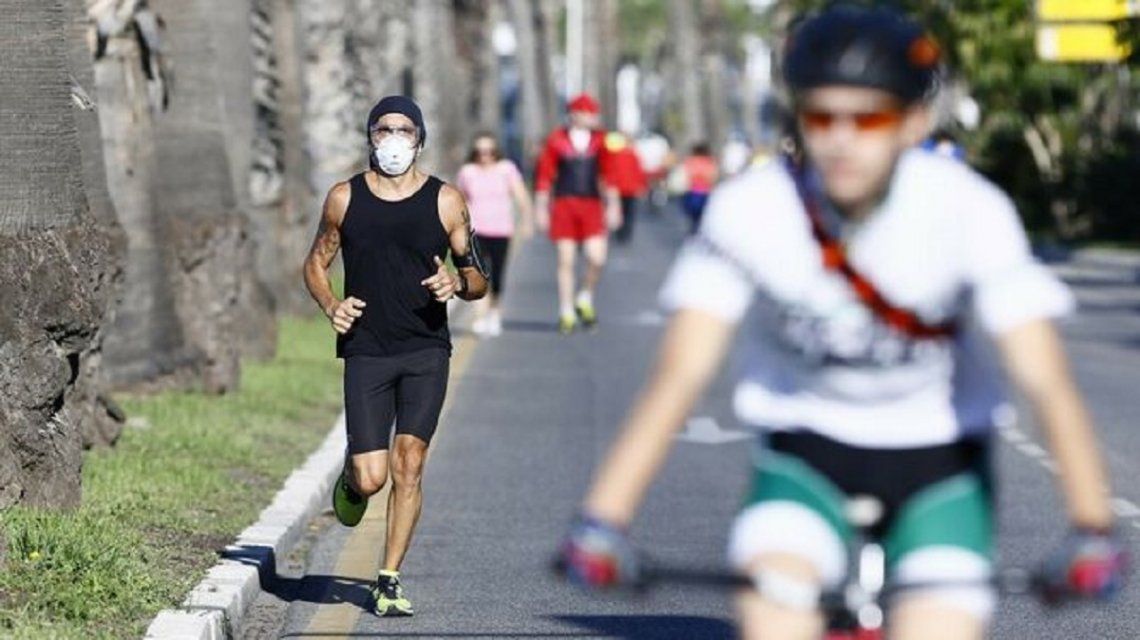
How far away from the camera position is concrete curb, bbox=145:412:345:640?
895 cm

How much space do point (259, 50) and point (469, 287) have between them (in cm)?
1389

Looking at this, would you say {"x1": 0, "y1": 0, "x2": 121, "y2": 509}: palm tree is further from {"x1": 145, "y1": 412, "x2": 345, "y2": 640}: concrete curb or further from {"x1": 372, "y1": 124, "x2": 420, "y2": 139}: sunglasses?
{"x1": 372, "y1": 124, "x2": 420, "y2": 139}: sunglasses

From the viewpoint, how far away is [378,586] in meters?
10.2

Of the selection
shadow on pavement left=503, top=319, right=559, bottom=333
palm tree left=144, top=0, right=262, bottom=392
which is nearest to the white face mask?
palm tree left=144, top=0, right=262, bottom=392

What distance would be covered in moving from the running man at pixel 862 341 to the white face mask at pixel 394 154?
4.97 m

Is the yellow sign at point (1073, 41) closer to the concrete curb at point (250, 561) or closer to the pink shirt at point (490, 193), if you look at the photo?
the pink shirt at point (490, 193)

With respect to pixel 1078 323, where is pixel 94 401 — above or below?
above

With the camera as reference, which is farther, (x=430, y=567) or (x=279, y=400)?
(x=279, y=400)

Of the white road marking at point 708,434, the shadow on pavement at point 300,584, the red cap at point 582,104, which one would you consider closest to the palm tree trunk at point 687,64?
the red cap at point 582,104

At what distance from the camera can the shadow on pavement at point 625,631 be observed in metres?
9.67

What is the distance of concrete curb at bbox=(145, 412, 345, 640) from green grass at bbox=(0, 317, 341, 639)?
0.26ft

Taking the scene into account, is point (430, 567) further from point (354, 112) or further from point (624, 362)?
point (354, 112)

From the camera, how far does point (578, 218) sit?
2642cm

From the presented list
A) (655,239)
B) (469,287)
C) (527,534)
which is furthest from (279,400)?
(655,239)
